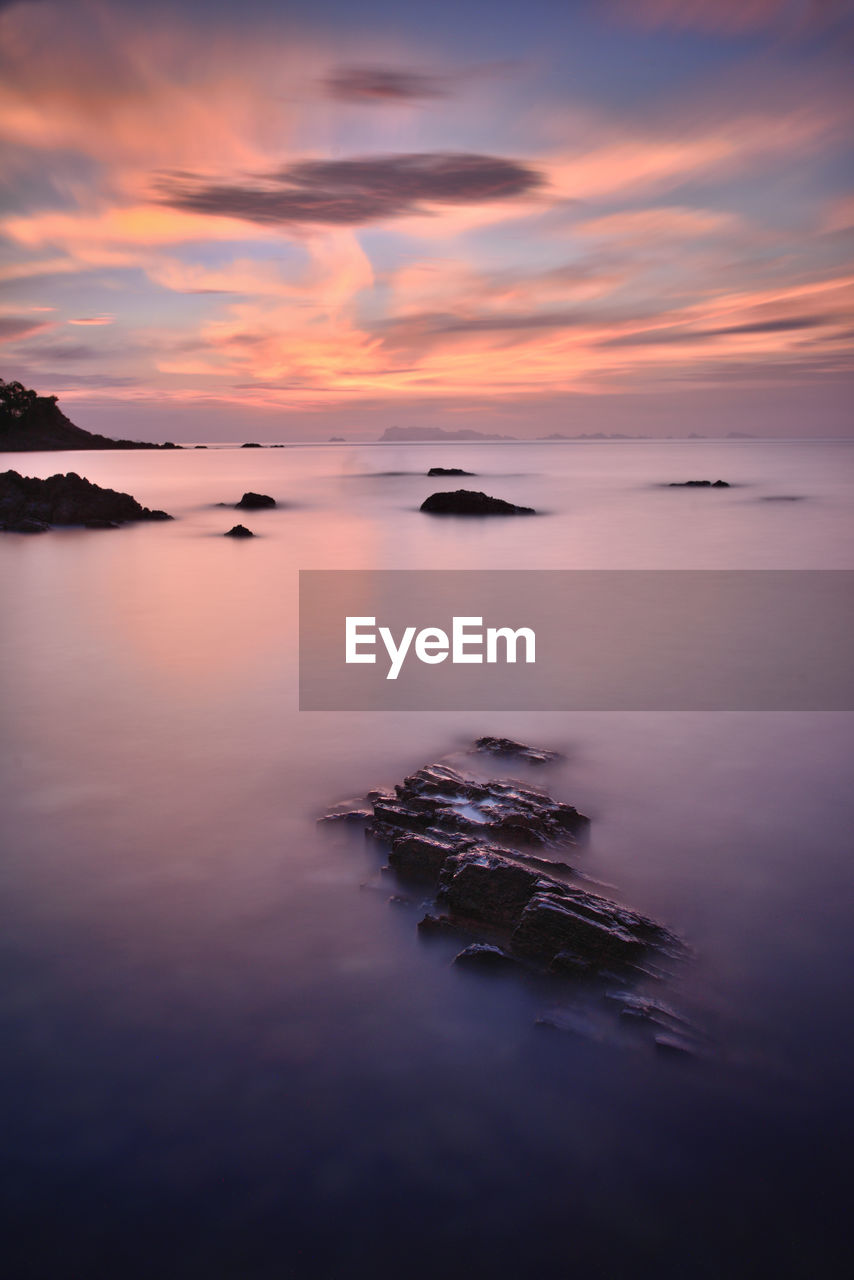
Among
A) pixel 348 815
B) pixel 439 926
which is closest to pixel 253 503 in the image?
pixel 348 815

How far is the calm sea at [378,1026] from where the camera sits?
3.76 m

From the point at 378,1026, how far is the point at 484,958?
827 millimetres

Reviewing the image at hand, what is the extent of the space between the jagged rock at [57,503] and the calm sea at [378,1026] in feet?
78.2

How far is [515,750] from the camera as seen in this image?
9016mm

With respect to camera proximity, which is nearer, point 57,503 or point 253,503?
point 57,503

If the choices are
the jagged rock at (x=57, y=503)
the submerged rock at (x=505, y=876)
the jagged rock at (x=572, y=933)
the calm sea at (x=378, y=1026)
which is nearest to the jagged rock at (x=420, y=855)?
the submerged rock at (x=505, y=876)

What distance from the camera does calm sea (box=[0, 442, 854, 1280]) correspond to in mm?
3758

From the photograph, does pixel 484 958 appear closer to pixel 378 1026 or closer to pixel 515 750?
pixel 378 1026

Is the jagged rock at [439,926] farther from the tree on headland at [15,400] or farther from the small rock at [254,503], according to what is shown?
the tree on headland at [15,400]

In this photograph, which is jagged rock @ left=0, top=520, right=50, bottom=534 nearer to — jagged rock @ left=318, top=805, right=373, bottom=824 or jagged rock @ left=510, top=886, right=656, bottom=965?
jagged rock @ left=318, top=805, right=373, bottom=824

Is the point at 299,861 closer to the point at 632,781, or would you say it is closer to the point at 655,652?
the point at 632,781

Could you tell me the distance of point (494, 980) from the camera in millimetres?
5242

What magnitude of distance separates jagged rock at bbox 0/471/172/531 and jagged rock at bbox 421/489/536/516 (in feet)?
49.1

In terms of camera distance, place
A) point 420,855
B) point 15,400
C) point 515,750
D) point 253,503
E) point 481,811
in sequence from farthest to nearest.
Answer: point 15,400
point 253,503
point 515,750
point 481,811
point 420,855
